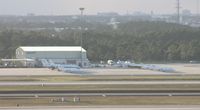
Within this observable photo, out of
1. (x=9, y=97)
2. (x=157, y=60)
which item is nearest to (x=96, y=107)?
(x=9, y=97)

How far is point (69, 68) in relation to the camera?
8694 centimetres

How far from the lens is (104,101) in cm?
4547

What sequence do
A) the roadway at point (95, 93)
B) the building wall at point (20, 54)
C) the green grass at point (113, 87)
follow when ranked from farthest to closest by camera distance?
the building wall at point (20, 54), the green grass at point (113, 87), the roadway at point (95, 93)

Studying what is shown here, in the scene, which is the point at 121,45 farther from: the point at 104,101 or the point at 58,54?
the point at 104,101

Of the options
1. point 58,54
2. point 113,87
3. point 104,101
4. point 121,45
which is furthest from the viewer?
point 121,45

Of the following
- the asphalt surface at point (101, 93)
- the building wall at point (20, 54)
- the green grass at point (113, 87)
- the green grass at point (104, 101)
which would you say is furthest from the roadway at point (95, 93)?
the building wall at point (20, 54)

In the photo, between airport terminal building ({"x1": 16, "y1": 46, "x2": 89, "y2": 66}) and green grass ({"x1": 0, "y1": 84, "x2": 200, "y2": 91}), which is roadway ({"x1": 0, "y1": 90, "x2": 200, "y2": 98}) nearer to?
green grass ({"x1": 0, "y1": 84, "x2": 200, "y2": 91})

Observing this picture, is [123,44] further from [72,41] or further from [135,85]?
[135,85]

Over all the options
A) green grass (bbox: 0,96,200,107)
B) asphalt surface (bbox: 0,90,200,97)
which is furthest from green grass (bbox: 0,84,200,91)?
green grass (bbox: 0,96,200,107)

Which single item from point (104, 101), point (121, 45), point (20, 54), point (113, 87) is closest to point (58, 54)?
point (20, 54)

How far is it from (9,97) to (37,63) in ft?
176

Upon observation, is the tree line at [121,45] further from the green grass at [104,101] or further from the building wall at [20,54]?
the green grass at [104,101]

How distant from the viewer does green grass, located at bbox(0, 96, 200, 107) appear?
44.0m

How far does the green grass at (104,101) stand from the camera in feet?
144
